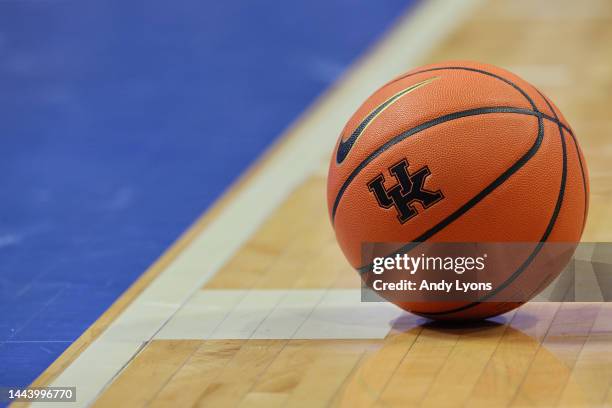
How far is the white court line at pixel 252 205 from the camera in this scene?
176 inches

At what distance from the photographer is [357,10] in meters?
11.1

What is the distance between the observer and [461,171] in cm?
412

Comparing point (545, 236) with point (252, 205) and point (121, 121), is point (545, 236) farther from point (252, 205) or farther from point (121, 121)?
point (121, 121)

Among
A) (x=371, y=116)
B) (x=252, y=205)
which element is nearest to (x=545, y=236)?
(x=371, y=116)

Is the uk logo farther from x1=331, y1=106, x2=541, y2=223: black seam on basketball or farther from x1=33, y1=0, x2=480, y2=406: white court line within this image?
x1=33, y1=0, x2=480, y2=406: white court line

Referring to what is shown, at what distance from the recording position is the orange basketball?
4.13m

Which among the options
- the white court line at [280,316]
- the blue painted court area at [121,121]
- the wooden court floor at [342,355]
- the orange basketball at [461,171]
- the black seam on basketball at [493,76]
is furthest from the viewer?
the blue painted court area at [121,121]

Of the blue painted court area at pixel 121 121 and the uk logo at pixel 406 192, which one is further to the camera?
the blue painted court area at pixel 121 121

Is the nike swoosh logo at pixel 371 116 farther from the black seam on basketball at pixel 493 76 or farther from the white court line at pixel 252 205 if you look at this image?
the white court line at pixel 252 205

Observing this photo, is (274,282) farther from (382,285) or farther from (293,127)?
(293,127)

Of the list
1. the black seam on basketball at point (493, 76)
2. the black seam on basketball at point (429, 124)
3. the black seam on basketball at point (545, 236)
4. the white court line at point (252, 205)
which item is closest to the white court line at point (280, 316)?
the white court line at point (252, 205)

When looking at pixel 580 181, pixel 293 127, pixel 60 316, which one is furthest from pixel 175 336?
pixel 293 127

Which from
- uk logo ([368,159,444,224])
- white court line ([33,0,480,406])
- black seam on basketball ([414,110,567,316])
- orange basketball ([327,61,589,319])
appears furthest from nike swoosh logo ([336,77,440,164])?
white court line ([33,0,480,406])

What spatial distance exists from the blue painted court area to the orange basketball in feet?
4.39
